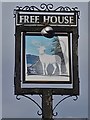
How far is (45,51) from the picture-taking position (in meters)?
2.29

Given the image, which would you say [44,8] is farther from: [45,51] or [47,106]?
[47,106]

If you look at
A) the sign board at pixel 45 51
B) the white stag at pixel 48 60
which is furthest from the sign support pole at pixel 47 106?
the white stag at pixel 48 60

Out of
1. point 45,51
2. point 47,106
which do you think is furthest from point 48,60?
point 47,106

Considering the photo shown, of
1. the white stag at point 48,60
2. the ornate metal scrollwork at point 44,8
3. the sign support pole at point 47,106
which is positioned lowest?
the sign support pole at point 47,106

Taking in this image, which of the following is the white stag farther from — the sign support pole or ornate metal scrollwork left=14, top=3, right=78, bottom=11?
ornate metal scrollwork left=14, top=3, right=78, bottom=11

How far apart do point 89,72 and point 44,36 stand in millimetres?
395

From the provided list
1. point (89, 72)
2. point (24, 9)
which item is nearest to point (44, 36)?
point (24, 9)

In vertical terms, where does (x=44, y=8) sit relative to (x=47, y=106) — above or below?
above

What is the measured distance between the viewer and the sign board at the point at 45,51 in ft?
7.49

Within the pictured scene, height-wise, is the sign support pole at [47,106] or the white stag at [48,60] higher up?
the white stag at [48,60]

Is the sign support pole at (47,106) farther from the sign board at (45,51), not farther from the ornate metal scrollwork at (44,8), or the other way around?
the ornate metal scrollwork at (44,8)

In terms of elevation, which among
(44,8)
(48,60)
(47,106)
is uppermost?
(44,8)

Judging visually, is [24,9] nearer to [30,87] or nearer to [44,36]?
[44,36]

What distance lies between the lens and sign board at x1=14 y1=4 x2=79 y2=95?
2.28 metres
